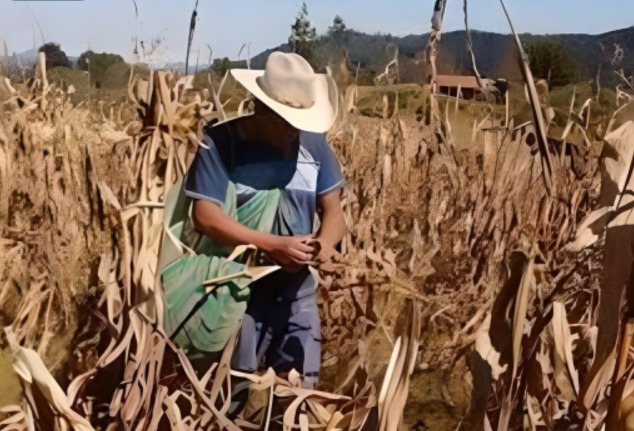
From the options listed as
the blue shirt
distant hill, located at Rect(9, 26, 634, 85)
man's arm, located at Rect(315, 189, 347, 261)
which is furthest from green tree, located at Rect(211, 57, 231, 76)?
man's arm, located at Rect(315, 189, 347, 261)

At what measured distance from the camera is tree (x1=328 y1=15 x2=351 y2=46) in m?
2.22

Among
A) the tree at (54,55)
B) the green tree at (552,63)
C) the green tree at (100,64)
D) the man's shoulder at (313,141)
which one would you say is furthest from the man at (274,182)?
the green tree at (552,63)

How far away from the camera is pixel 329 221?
2.27m

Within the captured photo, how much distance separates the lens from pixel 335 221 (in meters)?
2.27

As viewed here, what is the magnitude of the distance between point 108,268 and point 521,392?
42.4 inches

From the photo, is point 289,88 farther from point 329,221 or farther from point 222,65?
point 329,221

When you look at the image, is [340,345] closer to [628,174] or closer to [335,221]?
[335,221]

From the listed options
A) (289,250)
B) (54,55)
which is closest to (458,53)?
(289,250)

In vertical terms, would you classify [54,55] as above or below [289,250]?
above

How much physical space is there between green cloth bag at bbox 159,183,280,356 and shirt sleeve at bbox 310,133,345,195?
4.5 inches

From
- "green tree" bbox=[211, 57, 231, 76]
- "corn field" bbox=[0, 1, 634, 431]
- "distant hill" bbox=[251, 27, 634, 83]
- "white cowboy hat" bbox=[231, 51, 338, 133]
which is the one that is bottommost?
"corn field" bbox=[0, 1, 634, 431]

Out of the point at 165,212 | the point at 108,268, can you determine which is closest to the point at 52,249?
the point at 108,268

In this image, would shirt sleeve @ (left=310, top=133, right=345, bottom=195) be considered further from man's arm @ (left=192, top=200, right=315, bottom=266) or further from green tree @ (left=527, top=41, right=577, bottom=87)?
green tree @ (left=527, top=41, right=577, bottom=87)

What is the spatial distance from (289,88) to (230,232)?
358 mm
